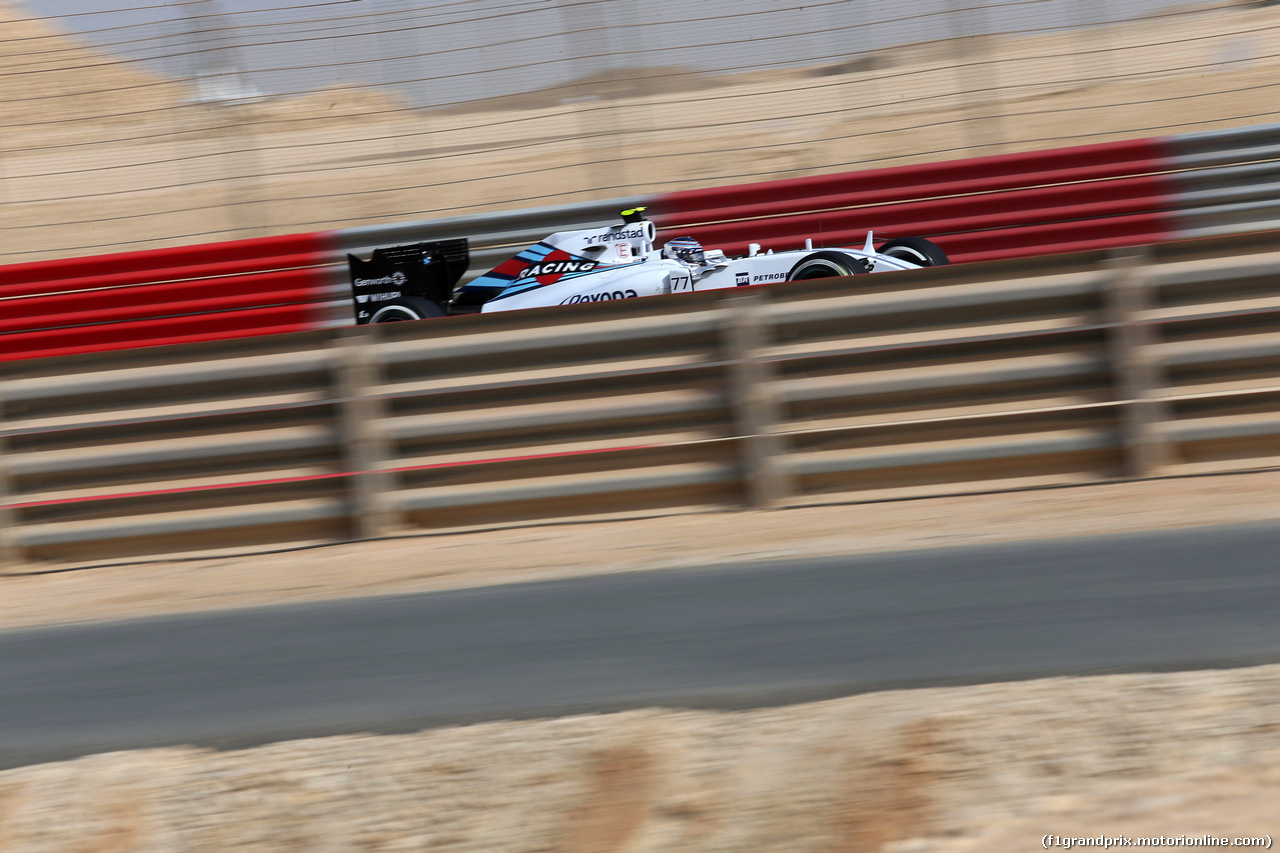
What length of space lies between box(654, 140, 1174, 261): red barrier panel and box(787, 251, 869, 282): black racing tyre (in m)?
0.94

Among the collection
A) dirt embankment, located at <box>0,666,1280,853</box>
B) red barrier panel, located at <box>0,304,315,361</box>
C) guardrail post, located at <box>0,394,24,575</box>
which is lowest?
dirt embankment, located at <box>0,666,1280,853</box>

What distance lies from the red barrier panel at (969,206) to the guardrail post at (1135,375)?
157 inches

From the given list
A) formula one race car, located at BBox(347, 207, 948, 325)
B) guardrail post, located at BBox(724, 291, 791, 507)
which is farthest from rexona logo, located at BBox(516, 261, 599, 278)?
guardrail post, located at BBox(724, 291, 791, 507)

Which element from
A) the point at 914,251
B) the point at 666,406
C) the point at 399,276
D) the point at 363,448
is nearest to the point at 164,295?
the point at 399,276

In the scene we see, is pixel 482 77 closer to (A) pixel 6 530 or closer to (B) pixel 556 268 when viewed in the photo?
(B) pixel 556 268

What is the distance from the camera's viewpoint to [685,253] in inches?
360

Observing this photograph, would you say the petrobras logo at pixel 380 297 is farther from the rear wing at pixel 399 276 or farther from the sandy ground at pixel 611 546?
the sandy ground at pixel 611 546

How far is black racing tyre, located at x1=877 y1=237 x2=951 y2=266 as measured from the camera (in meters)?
8.95

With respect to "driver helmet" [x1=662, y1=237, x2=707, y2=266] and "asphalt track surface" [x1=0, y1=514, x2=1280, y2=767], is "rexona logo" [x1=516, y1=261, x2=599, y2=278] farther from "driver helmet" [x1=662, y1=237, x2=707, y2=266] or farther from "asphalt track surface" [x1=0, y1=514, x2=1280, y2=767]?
"asphalt track surface" [x1=0, y1=514, x2=1280, y2=767]

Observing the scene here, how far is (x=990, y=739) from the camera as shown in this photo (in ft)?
9.14

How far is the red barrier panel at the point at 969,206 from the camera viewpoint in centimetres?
912

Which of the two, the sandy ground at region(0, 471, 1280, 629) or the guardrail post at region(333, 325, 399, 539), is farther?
the guardrail post at region(333, 325, 399, 539)

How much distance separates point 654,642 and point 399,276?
19.9ft

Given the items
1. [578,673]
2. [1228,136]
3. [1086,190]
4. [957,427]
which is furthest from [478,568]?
[1228,136]
